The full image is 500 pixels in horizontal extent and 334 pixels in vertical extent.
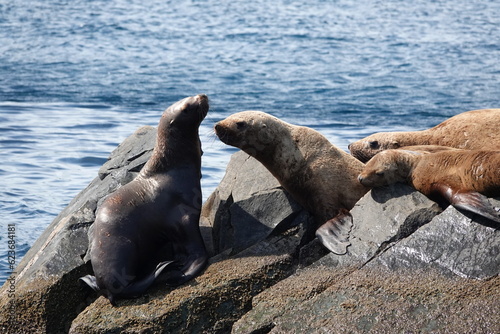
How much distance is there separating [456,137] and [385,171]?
5.67 ft

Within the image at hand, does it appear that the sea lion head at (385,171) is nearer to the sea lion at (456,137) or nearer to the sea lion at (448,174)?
the sea lion at (448,174)

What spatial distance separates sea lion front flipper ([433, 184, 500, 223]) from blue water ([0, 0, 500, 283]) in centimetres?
549

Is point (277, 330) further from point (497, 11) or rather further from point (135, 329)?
point (497, 11)

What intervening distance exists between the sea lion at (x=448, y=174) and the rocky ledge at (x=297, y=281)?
0.15 meters

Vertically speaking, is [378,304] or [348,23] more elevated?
[378,304]

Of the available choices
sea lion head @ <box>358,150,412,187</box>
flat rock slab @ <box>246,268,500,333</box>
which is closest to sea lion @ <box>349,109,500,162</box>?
sea lion head @ <box>358,150,412,187</box>

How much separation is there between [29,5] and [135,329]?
100ft

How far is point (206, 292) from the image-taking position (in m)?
7.04

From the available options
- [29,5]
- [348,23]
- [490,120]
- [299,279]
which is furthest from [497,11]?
[299,279]

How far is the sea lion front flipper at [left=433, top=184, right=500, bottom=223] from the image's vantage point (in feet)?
22.7

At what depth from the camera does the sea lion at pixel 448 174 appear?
721 centimetres

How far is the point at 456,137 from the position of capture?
9438 mm

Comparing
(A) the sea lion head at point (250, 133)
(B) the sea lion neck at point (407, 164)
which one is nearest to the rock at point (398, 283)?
(B) the sea lion neck at point (407, 164)

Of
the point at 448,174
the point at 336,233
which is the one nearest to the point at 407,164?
the point at 448,174
